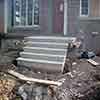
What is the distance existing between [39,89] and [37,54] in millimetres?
2166

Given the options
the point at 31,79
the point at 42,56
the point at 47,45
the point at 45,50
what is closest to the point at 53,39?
the point at 47,45

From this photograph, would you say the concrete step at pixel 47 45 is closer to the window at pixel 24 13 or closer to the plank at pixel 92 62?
the plank at pixel 92 62

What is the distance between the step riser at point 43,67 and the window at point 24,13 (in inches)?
136

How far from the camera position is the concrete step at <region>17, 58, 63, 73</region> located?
297 inches

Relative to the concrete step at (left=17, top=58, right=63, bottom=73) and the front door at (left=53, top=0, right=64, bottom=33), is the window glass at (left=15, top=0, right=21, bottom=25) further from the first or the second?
the concrete step at (left=17, top=58, right=63, bottom=73)

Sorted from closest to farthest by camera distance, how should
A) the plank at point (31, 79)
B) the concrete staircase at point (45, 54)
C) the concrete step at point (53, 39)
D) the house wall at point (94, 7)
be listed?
the plank at point (31, 79) → the concrete staircase at point (45, 54) → the concrete step at point (53, 39) → the house wall at point (94, 7)

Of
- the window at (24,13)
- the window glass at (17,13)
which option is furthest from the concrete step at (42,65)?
the window glass at (17,13)

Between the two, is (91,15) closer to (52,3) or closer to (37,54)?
(52,3)

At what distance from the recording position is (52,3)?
10414mm

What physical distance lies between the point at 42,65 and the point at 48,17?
10.5 ft

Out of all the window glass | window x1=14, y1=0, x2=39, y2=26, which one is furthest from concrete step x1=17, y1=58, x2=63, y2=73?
the window glass

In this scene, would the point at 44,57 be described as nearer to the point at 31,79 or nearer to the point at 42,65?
the point at 42,65

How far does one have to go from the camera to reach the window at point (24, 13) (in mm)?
11219

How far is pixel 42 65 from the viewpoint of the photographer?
7.80 m
